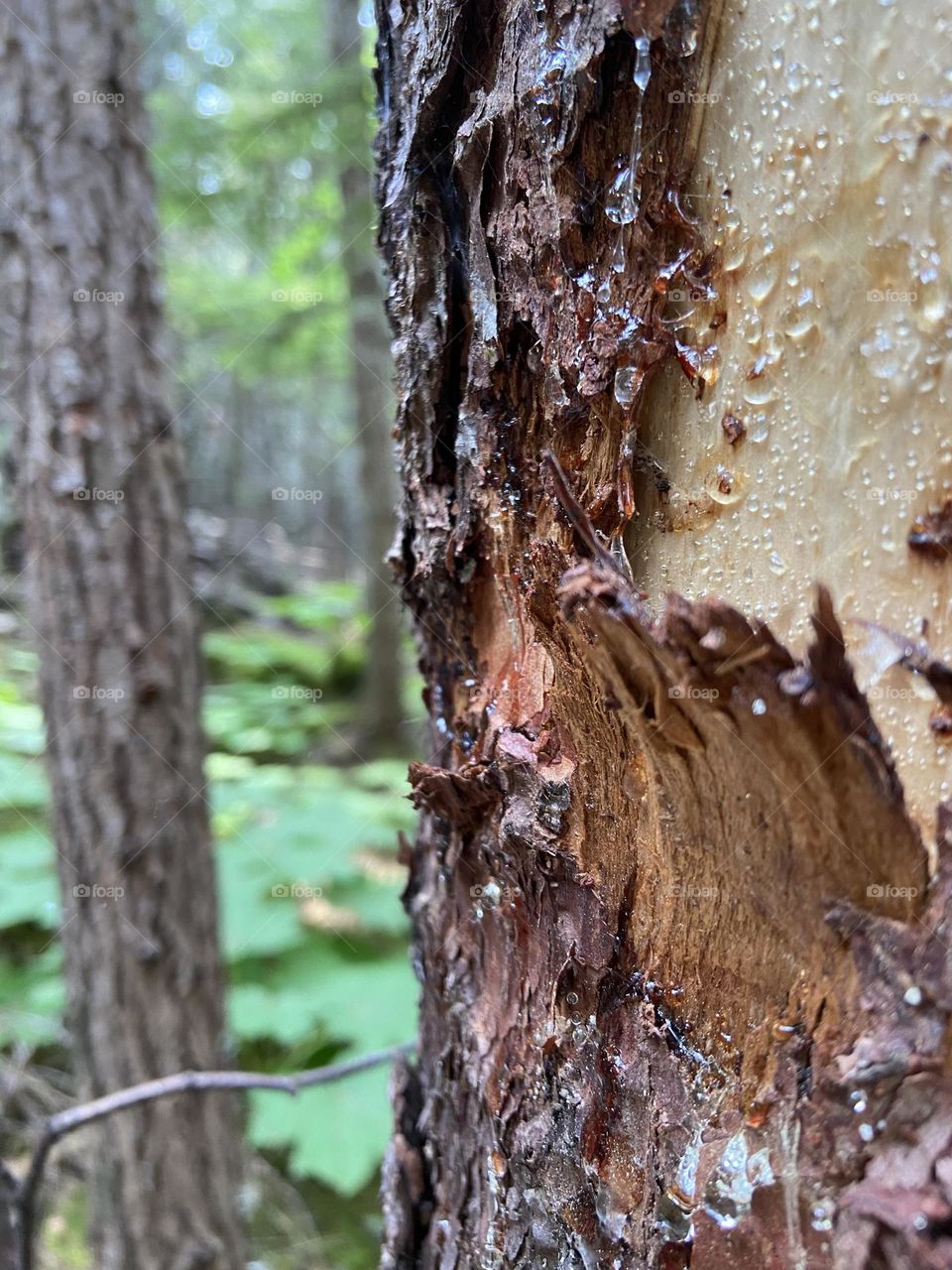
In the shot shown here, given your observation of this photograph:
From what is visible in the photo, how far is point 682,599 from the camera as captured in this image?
497mm

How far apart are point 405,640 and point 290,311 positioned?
2.67m

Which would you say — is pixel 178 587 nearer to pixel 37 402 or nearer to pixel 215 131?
pixel 37 402

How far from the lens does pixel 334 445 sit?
12508 mm

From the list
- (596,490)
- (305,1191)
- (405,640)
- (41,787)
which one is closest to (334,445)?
(405,640)
